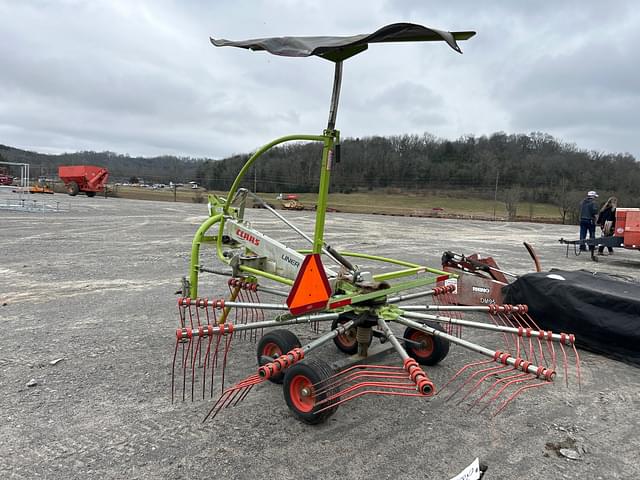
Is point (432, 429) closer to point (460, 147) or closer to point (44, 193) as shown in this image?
point (44, 193)

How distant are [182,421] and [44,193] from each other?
142ft

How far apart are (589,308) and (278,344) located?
3339 mm

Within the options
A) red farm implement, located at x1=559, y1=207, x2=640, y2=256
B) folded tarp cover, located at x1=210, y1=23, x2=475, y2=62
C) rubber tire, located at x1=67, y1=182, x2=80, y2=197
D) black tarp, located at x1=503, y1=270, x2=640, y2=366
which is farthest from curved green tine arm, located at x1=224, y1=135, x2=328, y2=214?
rubber tire, located at x1=67, y1=182, x2=80, y2=197

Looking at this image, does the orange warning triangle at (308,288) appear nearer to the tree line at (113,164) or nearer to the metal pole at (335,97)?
the metal pole at (335,97)

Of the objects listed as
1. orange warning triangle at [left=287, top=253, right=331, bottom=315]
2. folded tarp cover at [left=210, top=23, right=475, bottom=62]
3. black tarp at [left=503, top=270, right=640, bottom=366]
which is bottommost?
black tarp at [left=503, top=270, right=640, bottom=366]

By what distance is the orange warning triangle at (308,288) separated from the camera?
9.76 ft

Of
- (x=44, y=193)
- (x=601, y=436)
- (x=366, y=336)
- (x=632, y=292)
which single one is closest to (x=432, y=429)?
(x=366, y=336)

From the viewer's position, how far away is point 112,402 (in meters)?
3.28

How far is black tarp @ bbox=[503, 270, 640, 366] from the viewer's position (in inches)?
172

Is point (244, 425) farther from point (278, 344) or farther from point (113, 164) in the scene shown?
point (113, 164)

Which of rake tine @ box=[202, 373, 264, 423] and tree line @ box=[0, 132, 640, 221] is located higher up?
tree line @ box=[0, 132, 640, 221]

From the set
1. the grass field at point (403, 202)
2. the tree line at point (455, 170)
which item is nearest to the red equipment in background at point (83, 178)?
the grass field at point (403, 202)

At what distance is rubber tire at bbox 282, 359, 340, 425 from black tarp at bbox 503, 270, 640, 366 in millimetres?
3136

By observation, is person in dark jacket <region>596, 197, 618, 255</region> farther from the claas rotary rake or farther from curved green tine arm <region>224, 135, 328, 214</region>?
curved green tine arm <region>224, 135, 328, 214</region>
